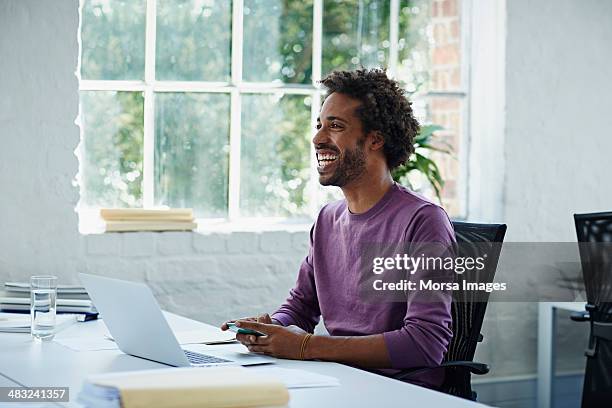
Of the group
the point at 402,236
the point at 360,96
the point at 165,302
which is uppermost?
the point at 360,96

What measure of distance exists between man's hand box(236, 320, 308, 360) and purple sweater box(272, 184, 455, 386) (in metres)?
0.21

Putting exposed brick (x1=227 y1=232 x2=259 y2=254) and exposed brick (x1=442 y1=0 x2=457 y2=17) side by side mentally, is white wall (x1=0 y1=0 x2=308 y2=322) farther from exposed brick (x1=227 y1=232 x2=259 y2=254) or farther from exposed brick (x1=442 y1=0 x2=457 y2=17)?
exposed brick (x1=442 y1=0 x2=457 y2=17)

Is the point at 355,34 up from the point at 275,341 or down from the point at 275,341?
up

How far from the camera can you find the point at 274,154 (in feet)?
13.7

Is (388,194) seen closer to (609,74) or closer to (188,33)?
(188,33)

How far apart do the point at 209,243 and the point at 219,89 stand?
651 millimetres

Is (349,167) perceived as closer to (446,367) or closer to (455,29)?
(446,367)

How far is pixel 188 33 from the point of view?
401cm

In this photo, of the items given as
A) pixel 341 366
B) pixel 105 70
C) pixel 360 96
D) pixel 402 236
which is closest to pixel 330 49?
pixel 105 70

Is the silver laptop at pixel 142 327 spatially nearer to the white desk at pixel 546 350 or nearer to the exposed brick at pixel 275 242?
the exposed brick at pixel 275 242

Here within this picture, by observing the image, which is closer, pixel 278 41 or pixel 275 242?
pixel 275 242

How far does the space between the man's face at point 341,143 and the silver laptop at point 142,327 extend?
617mm

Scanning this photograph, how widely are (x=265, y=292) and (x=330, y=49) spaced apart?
42.6 inches

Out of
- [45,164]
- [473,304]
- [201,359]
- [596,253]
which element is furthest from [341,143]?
[45,164]
